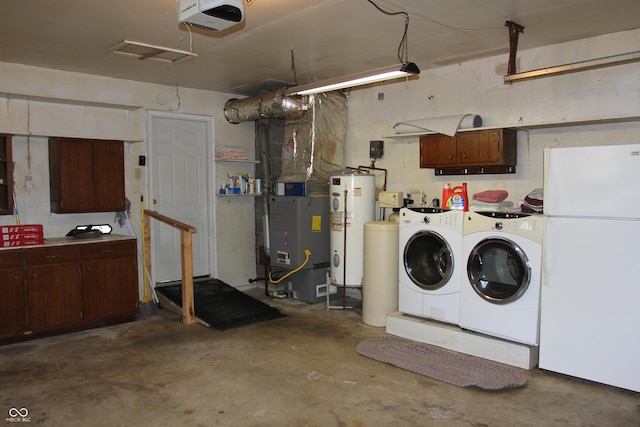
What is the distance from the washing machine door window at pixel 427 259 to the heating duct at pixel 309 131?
1.67 m

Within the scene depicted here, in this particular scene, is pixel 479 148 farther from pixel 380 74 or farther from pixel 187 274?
pixel 187 274

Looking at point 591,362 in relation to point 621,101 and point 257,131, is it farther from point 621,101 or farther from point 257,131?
point 257,131

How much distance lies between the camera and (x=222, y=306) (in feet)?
17.7

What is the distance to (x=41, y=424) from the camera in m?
2.97

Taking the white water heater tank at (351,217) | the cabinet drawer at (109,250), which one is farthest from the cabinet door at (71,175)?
the white water heater tank at (351,217)

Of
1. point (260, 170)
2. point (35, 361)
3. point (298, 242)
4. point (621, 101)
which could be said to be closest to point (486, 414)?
point (621, 101)

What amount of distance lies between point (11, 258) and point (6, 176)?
92 cm

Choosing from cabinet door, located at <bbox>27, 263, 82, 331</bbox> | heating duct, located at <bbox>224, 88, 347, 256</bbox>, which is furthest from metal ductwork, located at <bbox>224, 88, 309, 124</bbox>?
cabinet door, located at <bbox>27, 263, 82, 331</bbox>

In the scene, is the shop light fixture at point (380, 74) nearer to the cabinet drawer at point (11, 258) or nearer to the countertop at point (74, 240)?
the countertop at point (74, 240)

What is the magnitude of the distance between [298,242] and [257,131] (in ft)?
6.09

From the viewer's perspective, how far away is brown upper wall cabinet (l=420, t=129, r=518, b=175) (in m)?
4.38

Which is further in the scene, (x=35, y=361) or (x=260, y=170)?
(x=260, y=170)

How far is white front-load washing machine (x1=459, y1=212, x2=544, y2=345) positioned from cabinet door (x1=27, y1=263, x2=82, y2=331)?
145 inches

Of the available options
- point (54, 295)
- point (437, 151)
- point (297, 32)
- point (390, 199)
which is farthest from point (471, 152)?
point (54, 295)
